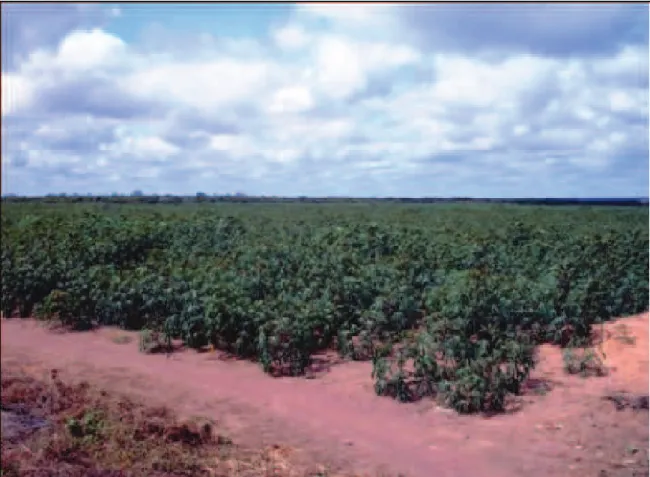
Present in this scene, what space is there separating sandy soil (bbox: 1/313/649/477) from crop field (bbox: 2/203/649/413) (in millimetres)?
346

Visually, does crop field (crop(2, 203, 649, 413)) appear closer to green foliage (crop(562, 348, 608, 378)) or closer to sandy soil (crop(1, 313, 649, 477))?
sandy soil (crop(1, 313, 649, 477))

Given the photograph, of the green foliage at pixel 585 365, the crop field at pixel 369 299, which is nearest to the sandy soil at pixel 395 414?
the green foliage at pixel 585 365

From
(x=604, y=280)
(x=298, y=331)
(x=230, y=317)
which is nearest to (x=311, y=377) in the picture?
(x=298, y=331)

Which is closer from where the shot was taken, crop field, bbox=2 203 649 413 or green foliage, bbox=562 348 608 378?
crop field, bbox=2 203 649 413

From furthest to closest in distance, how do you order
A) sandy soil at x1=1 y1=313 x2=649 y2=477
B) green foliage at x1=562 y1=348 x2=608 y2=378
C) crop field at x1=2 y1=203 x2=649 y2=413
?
green foliage at x1=562 y1=348 x2=608 y2=378 → crop field at x1=2 y1=203 x2=649 y2=413 → sandy soil at x1=1 y1=313 x2=649 y2=477

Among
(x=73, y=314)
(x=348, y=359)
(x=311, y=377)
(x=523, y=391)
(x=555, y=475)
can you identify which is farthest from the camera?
(x=73, y=314)

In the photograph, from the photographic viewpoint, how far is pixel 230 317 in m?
8.84

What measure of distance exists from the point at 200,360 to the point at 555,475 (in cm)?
505

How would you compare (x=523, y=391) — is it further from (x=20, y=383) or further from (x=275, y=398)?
(x=20, y=383)

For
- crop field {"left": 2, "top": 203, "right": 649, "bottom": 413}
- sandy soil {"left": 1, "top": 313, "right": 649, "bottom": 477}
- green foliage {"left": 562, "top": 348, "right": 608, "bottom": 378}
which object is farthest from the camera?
green foliage {"left": 562, "top": 348, "right": 608, "bottom": 378}

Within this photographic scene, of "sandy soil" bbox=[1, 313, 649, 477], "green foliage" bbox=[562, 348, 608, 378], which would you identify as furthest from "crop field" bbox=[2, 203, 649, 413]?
"green foliage" bbox=[562, 348, 608, 378]

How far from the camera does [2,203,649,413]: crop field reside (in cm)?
757

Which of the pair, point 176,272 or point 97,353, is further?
point 176,272

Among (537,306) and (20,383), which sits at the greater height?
(537,306)
